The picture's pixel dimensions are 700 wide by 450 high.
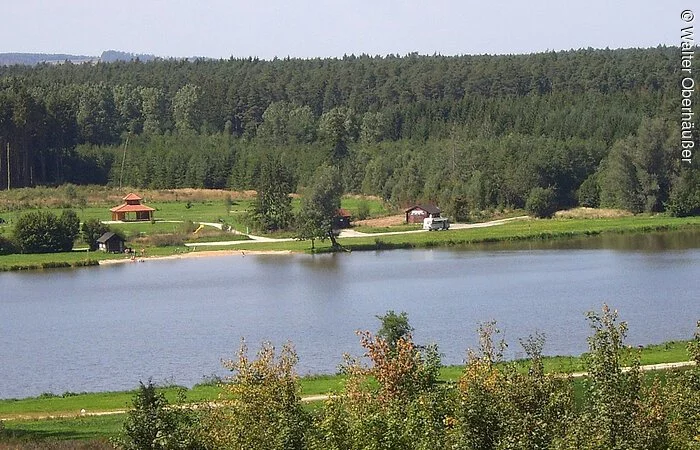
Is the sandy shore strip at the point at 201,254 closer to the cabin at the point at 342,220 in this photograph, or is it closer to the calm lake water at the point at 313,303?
the calm lake water at the point at 313,303

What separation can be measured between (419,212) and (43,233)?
25683 mm

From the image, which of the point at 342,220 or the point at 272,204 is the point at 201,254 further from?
the point at 342,220

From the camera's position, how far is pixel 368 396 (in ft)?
69.5

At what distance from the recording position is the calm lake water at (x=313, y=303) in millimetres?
36719

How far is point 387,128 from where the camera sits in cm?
11744

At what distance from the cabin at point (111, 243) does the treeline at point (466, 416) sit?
49.6 meters

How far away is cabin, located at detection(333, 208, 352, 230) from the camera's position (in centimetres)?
7550

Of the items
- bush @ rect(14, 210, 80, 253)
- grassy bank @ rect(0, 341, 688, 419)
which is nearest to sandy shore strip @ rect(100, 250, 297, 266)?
bush @ rect(14, 210, 80, 253)

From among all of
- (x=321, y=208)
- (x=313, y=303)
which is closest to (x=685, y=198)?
(x=321, y=208)

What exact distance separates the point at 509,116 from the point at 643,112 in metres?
13.7

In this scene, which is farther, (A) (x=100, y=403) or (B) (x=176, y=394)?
(A) (x=100, y=403)

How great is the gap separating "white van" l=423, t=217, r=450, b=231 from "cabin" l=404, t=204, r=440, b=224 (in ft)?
10.1

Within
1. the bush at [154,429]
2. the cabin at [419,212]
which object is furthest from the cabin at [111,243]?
the bush at [154,429]

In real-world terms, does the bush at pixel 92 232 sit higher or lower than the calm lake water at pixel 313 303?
higher
